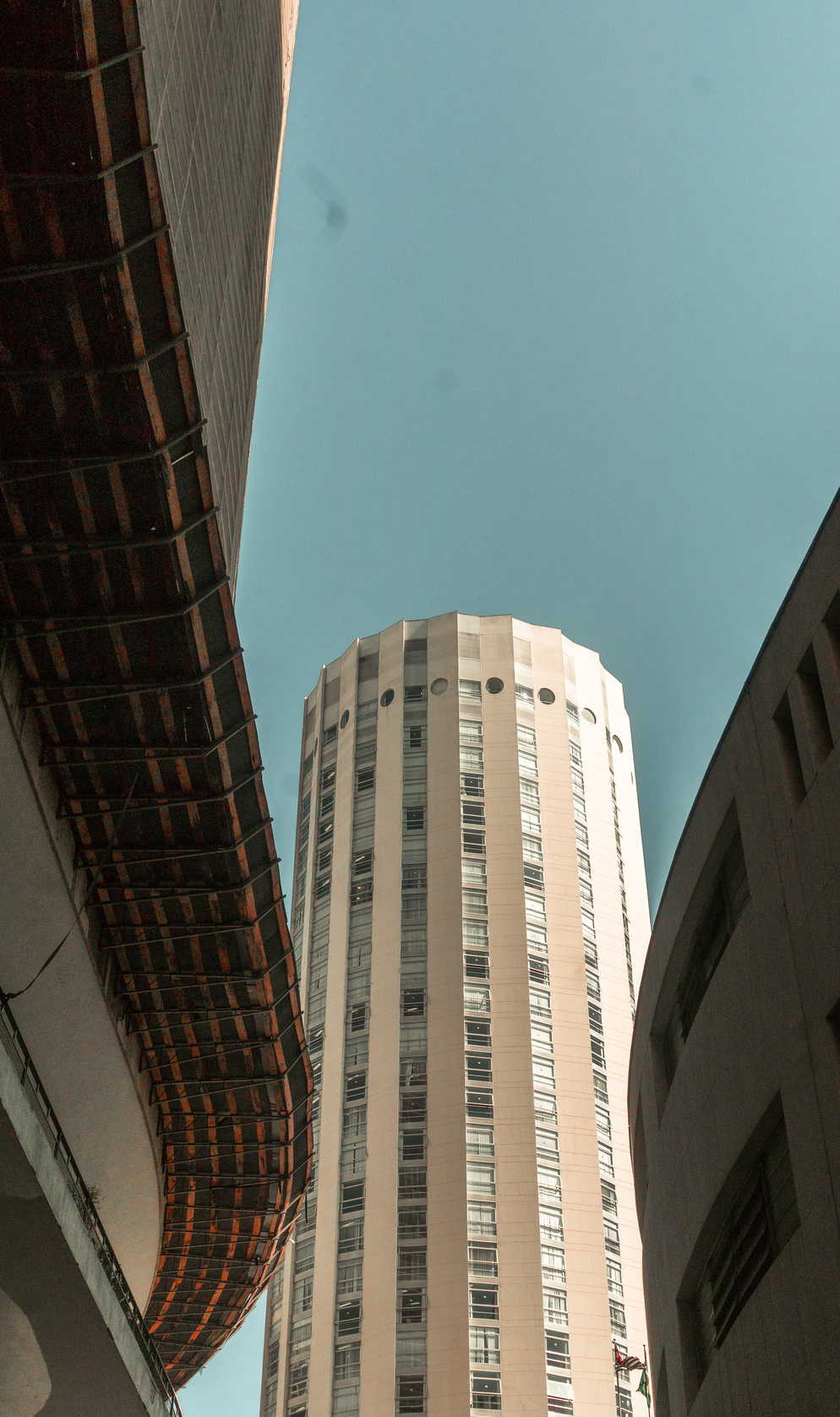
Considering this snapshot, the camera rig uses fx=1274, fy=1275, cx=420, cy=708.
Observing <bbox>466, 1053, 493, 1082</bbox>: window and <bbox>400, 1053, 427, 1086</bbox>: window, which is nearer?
<bbox>466, 1053, 493, 1082</bbox>: window

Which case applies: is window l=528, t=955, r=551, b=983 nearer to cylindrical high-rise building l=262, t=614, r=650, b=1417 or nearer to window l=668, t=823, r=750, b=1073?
cylindrical high-rise building l=262, t=614, r=650, b=1417

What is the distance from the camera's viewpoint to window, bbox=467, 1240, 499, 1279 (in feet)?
232

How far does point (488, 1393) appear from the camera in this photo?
66.5 m

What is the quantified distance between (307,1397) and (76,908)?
55.4m

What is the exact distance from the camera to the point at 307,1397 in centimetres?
7094

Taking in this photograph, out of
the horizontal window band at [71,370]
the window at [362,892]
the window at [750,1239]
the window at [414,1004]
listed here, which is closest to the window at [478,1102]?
the window at [414,1004]

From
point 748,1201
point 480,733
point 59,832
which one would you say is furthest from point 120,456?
point 480,733

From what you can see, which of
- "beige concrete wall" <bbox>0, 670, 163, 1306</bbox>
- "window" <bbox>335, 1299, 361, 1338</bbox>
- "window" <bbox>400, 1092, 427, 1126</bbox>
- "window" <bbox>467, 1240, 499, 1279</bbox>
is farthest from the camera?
"window" <bbox>400, 1092, 427, 1126</bbox>

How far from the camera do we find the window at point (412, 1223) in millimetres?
72750

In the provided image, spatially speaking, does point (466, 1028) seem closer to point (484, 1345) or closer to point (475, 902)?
point (475, 902)

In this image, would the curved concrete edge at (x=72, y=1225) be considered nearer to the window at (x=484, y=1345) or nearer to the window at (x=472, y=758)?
the window at (x=484, y=1345)

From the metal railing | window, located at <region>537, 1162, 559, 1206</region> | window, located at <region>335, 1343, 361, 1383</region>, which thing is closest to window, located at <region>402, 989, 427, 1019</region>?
window, located at <region>537, 1162, 559, 1206</region>

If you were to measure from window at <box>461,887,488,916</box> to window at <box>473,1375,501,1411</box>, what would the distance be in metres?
28.1

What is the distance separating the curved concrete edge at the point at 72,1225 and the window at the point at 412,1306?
4579 centimetres
